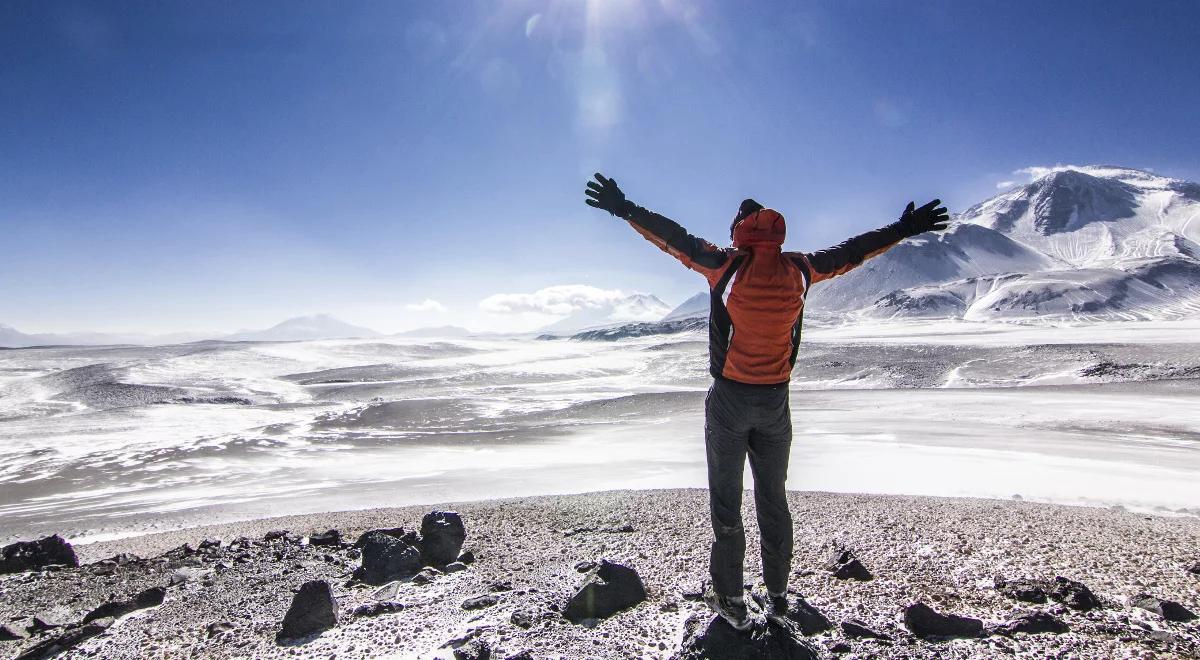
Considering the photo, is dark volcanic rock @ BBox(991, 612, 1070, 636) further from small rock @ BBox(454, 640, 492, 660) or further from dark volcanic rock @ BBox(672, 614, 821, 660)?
small rock @ BBox(454, 640, 492, 660)

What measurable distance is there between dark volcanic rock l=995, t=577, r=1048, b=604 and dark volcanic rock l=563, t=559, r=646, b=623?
92.6 inches

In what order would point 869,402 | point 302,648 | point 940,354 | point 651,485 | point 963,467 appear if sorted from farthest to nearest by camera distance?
point 940,354
point 869,402
point 963,467
point 651,485
point 302,648

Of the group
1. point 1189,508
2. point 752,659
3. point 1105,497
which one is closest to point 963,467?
point 1105,497

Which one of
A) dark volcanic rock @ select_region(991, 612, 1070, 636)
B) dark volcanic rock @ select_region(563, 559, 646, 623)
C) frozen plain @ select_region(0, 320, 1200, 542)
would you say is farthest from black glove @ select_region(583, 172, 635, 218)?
frozen plain @ select_region(0, 320, 1200, 542)

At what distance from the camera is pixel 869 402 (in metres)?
25.0

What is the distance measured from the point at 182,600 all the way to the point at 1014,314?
13172cm

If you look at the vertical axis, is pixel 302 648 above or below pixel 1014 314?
below

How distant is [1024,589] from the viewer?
12.0 feet

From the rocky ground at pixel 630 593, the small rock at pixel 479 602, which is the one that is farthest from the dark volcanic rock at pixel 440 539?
the small rock at pixel 479 602

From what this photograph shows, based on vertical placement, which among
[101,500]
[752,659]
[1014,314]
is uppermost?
[1014,314]

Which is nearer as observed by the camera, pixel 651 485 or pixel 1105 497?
pixel 1105 497

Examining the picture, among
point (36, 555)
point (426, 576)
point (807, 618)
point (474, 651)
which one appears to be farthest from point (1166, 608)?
point (36, 555)

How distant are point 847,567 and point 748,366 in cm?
198

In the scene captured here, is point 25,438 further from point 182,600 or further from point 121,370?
point 121,370
